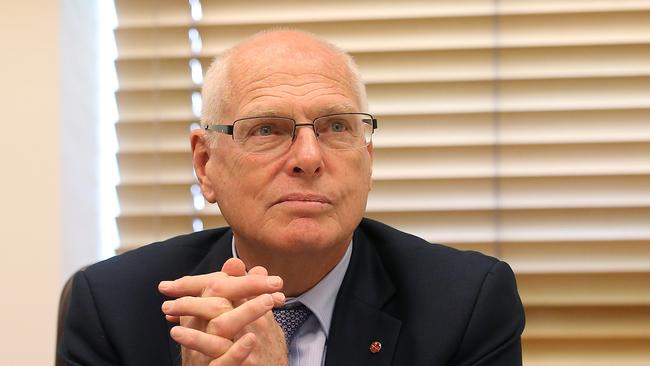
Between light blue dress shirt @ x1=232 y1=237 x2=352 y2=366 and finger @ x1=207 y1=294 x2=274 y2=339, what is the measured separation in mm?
297

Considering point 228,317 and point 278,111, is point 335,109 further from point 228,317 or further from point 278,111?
point 228,317

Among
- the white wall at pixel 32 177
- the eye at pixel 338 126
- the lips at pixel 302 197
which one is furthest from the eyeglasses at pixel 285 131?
the white wall at pixel 32 177

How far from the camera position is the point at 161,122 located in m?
2.58

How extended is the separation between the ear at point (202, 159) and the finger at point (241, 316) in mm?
431

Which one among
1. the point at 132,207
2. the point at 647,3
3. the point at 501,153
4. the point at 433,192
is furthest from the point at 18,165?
the point at 647,3

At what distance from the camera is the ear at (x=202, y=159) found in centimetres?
182

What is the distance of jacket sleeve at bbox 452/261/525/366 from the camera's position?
169cm

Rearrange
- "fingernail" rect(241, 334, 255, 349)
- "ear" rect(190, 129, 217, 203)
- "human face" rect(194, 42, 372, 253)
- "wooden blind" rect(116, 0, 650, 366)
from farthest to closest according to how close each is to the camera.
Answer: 1. "wooden blind" rect(116, 0, 650, 366)
2. "ear" rect(190, 129, 217, 203)
3. "human face" rect(194, 42, 372, 253)
4. "fingernail" rect(241, 334, 255, 349)

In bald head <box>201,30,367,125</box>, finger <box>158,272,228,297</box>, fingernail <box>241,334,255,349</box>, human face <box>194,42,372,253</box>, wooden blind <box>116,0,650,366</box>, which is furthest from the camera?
wooden blind <box>116,0,650,366</box>

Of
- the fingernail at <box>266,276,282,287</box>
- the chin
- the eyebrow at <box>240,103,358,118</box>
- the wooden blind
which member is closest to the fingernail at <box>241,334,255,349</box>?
the fingernail at <box>266,276,282,287</box>

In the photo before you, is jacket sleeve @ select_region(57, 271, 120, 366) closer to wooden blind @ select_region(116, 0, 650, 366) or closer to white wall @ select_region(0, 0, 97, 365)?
white wall @ select_region(0, 0, 97, 365)

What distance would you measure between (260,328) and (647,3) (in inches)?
63.7

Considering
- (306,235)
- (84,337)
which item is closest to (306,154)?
(306,235)

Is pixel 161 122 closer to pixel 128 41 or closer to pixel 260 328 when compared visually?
pixel 128 41
